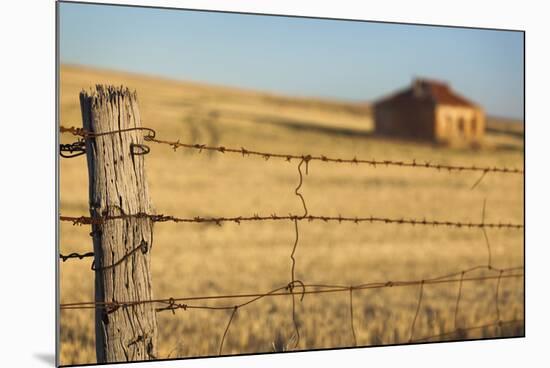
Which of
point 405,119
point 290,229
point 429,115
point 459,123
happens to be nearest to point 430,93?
point 459,123

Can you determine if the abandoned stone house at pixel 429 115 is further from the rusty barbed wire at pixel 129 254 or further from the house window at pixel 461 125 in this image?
the rusty barbed wire at pixel 129 254

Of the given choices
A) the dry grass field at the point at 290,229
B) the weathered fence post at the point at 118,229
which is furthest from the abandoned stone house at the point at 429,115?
the weathered fence post at the point at 118,229

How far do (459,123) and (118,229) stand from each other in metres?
9.34

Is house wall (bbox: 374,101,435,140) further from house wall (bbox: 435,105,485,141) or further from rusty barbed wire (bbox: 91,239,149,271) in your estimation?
rusty barbed wire (bbox: 91,239,149,271)

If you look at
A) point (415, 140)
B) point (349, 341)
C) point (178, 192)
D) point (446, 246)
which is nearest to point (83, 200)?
point (178, 192)

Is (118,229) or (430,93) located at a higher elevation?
(430,93)

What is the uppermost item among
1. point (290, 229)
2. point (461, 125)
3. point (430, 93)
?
point (430, 93)

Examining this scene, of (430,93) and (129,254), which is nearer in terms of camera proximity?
(129,254)

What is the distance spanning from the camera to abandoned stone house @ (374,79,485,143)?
13539mm

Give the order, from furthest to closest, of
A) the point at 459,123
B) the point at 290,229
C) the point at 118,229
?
the point at 459,123 → the point at 290,229 → the point at 118,229

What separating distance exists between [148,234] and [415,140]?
40.9 ft

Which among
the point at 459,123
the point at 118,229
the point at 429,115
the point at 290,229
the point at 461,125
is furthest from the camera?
the point at 429,115

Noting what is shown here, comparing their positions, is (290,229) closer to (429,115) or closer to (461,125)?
(461,125)

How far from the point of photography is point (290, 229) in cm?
1252
